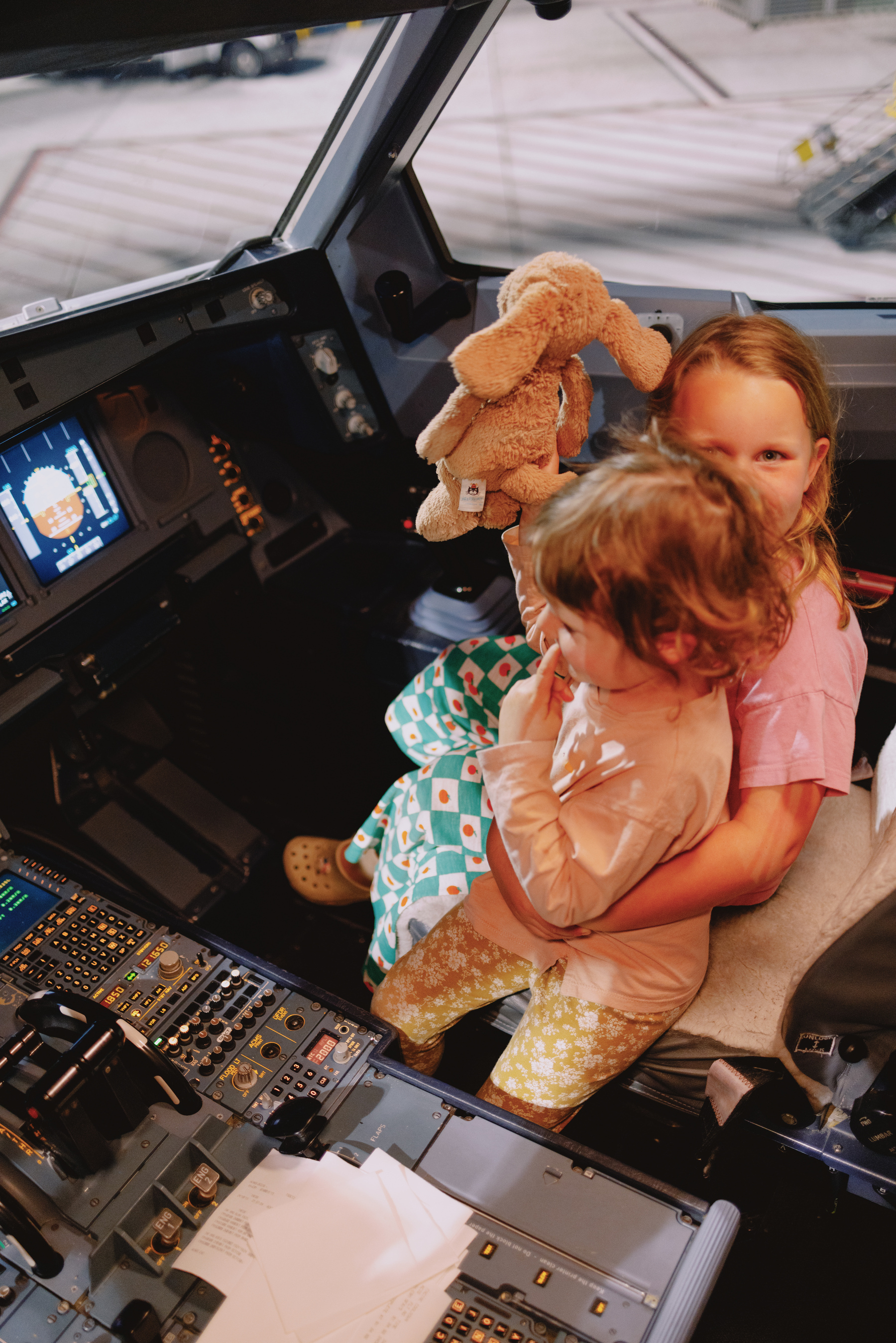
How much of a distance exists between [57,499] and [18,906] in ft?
2.83

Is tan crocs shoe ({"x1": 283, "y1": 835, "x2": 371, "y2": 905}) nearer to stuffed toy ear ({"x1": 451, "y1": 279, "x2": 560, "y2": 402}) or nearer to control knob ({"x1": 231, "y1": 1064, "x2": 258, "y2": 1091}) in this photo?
control knob ({"x1": 231, "y1": 1064, "x2": 258, "y2": 1091})

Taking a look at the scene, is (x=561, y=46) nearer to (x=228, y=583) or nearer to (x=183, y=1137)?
(x=228, y=583)

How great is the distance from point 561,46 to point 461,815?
1681 mm

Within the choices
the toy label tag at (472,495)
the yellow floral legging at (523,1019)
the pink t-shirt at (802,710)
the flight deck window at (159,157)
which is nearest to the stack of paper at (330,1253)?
the yellow floral legging at (523,1019)

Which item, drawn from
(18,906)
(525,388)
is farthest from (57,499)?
(525,388)

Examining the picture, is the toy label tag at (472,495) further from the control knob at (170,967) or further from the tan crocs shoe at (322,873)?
the tan crocs shoe at (322,873)

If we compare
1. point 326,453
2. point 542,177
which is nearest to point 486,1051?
point 326,453

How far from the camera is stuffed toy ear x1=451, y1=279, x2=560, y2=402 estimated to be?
1.08 m

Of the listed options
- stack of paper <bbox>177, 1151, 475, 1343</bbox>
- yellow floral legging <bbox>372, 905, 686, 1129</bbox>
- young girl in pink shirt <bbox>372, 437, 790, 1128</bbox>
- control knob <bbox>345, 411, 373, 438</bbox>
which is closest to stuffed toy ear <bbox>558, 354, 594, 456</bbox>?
young girl in pink shirt <bbox>372, 437, 790, 1128</bbox>

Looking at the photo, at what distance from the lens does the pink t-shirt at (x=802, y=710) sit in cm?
117

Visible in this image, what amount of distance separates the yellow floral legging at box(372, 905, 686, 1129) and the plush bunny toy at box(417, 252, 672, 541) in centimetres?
65

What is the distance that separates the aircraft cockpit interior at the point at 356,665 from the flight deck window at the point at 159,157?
0.03 ft

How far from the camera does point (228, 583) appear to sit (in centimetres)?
232

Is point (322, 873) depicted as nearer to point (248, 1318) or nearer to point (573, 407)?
point (248, 1318)
